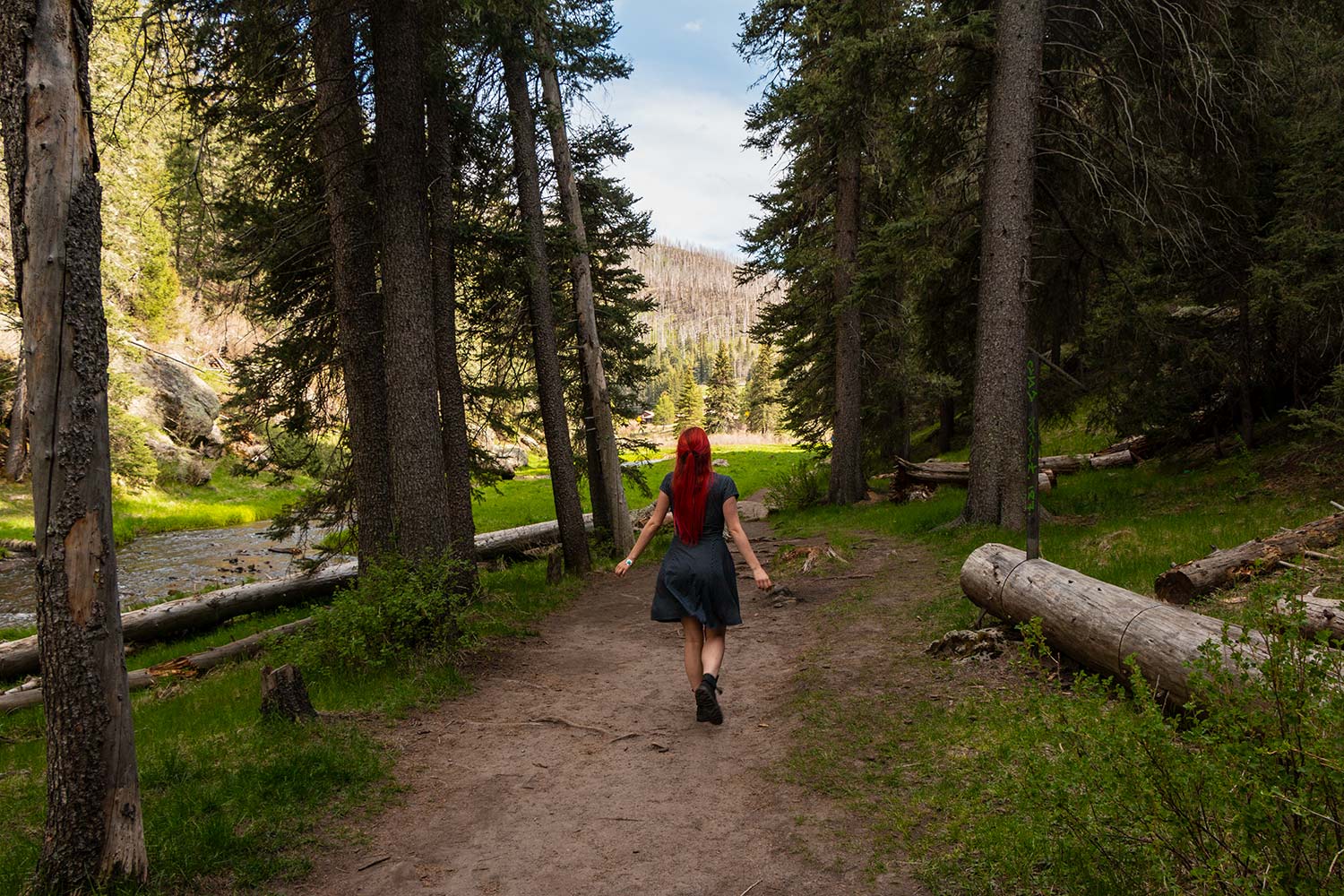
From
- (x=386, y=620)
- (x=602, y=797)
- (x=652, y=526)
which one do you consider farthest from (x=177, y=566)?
(x=602, y=797)

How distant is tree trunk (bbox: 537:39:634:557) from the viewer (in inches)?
533

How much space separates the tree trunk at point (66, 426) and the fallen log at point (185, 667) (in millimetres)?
5300

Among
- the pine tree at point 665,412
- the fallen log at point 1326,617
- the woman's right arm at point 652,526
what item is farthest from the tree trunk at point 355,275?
the pine tree at point 665,412

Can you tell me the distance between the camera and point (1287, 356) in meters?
12.1

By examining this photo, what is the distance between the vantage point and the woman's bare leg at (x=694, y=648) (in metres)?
6.07

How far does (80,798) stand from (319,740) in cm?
207

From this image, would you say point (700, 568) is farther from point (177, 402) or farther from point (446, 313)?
point (177, 402)

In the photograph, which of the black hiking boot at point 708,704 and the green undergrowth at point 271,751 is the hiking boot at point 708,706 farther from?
the green undergrowth at point 271,751

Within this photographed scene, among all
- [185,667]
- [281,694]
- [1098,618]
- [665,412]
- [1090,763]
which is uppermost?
[665,412]

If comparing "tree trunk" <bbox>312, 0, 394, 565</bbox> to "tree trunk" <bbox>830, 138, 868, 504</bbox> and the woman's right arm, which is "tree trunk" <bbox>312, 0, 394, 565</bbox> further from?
"tree trunk" <bbox>830, 138, 868, 504</bbox>

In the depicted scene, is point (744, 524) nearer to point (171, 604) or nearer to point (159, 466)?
point (171, 604)

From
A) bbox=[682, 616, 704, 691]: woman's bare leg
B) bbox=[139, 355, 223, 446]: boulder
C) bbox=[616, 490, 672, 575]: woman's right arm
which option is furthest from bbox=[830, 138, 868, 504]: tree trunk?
bbox=[139, 355, 223, 446]: boulder

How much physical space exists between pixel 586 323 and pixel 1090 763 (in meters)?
12.3

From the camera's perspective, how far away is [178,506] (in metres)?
24.6
